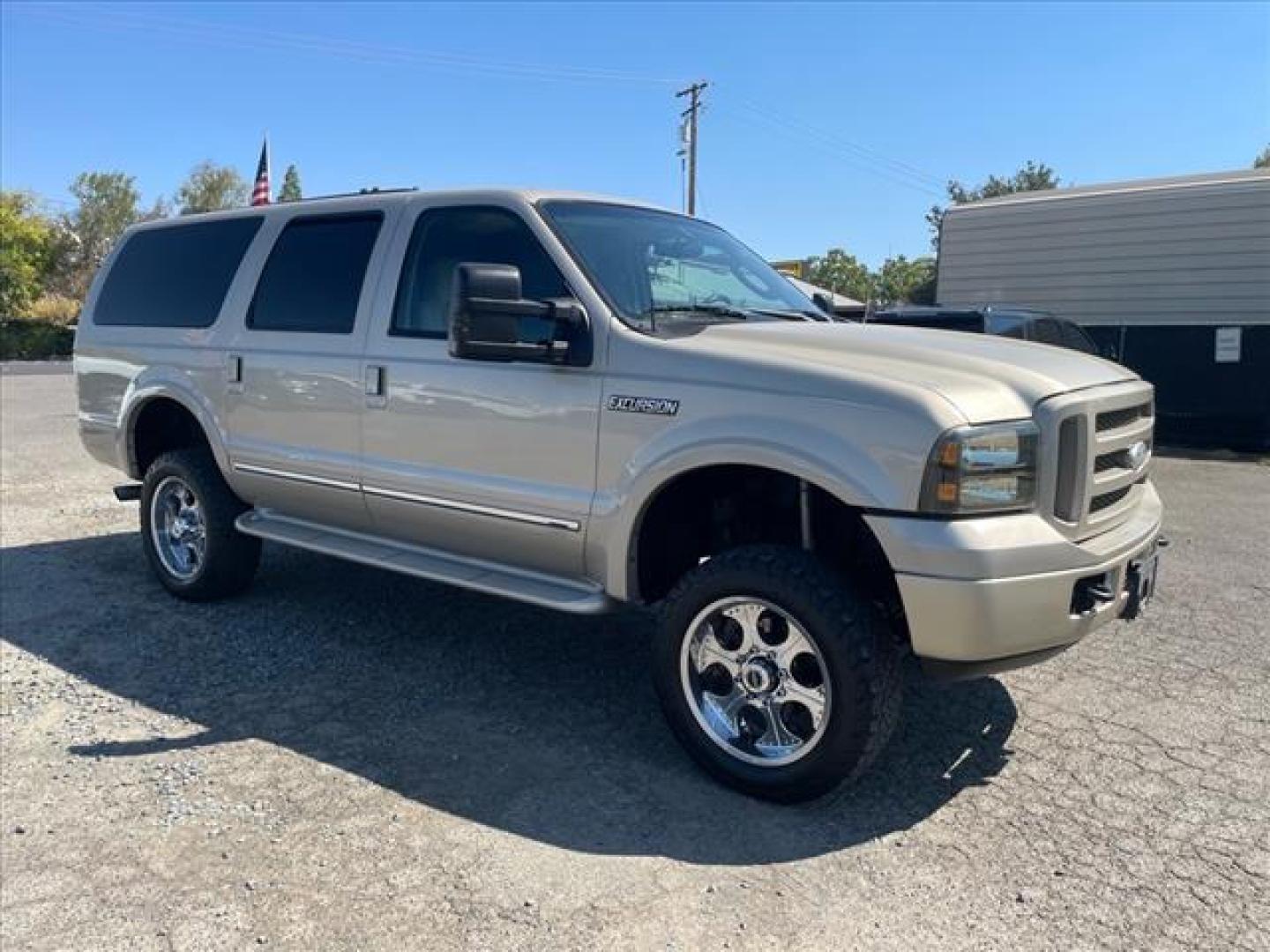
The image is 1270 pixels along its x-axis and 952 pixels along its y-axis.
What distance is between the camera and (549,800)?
11.2 ft

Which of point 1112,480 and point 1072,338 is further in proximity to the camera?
point 1072,338

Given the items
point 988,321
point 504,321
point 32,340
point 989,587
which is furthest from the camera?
point 32,340

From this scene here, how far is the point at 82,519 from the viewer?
316 inches

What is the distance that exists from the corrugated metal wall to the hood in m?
11.1

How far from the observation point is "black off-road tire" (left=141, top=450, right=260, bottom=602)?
17.8ft

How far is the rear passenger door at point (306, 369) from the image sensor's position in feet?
15.3

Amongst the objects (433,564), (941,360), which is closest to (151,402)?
(433,564)

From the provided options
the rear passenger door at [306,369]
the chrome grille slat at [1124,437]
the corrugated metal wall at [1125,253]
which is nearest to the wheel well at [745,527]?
the chrome grille slat at [1124,437]

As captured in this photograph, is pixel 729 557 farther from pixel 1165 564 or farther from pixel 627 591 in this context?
pixel 1165 564

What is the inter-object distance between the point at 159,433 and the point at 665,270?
11.9 ft

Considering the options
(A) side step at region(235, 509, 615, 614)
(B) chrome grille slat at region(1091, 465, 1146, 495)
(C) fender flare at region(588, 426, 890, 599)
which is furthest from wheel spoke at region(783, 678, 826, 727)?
(B) chrome grille slat at region(1091, 465, 1146, 495)

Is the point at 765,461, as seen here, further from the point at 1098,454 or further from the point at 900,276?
the point at 900,276

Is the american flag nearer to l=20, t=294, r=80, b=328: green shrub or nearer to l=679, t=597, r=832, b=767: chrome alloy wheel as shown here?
l=679, t=597, r=832, b=767: chrome alloy wheel

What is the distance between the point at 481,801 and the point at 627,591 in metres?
0.90
